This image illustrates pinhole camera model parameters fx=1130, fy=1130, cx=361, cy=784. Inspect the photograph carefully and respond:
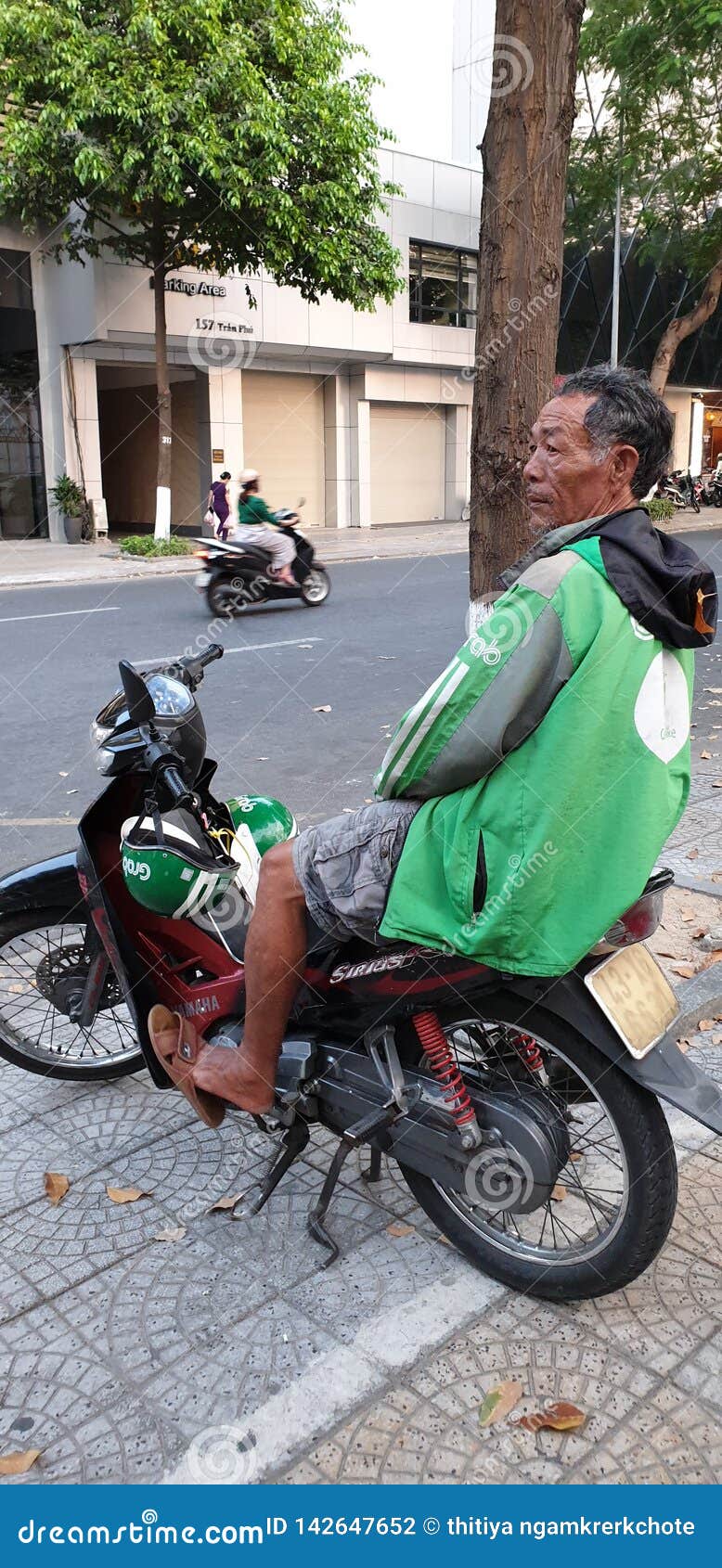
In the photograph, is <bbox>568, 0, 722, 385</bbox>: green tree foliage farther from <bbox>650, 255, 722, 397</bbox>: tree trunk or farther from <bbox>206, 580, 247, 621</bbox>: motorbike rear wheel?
<bbox>206, 580, 247, 621</bbox>: motorbike rear wheel

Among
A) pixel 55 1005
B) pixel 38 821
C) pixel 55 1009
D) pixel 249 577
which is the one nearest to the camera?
pixel 55 1005

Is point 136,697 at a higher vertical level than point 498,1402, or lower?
higher

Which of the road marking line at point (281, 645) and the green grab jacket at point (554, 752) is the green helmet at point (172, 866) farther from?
the road marking line at point (281, 645)

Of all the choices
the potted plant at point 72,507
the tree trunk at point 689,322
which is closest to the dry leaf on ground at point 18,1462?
the potted plant at point 72,507

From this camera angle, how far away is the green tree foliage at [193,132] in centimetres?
1567

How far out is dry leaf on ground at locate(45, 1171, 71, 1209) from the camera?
8.96ft

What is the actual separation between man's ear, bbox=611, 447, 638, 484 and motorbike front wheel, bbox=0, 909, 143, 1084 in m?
1.81

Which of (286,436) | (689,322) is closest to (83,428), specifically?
(286,436)

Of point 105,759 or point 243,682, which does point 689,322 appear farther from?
point 105,759

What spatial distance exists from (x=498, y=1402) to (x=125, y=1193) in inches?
41.6

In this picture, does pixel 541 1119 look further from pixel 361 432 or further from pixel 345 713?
pixel 361 432

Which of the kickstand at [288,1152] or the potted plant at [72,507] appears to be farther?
the potted plant at [72,507]

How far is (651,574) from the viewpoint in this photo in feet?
6.38

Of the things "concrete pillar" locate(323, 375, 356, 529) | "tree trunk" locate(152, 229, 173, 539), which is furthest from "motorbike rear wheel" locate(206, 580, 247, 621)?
"concrete pillar" locate(323, 375, 356, 529)
